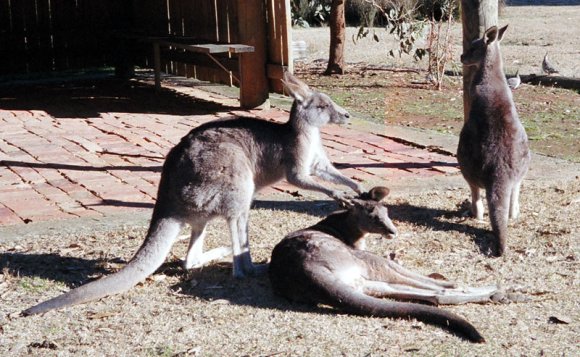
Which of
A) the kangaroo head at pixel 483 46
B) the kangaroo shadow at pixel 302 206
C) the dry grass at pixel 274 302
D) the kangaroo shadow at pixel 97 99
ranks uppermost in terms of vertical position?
the kangaroo head at pixel 483 46

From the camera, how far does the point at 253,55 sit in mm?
11305

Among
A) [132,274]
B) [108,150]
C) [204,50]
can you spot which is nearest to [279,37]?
[204,50]

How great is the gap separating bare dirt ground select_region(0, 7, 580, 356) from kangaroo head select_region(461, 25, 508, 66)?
3.55ft

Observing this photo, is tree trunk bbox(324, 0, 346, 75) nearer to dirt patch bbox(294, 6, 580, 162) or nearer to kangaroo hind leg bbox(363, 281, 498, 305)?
dirt patch bbox(294, 6, 580, 162)

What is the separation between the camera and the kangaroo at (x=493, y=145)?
6.31m

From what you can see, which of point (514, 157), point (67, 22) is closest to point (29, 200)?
point (514, 157)

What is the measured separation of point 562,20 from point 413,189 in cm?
1570

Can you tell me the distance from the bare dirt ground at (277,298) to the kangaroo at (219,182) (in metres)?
0.12

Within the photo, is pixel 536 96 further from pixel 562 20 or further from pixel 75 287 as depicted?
pixel 562 20

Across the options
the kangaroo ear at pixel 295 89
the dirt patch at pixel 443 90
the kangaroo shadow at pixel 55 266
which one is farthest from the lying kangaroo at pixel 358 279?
the dirt patch at pixel 443 90

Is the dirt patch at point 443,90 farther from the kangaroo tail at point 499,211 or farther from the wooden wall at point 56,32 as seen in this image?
the wooden wall at point 56,32

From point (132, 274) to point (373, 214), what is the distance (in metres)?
1.39

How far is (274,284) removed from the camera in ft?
17.0

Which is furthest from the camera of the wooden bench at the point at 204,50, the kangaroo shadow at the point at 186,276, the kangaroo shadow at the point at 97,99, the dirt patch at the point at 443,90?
the kangaroo shadow at the point at 97,99
